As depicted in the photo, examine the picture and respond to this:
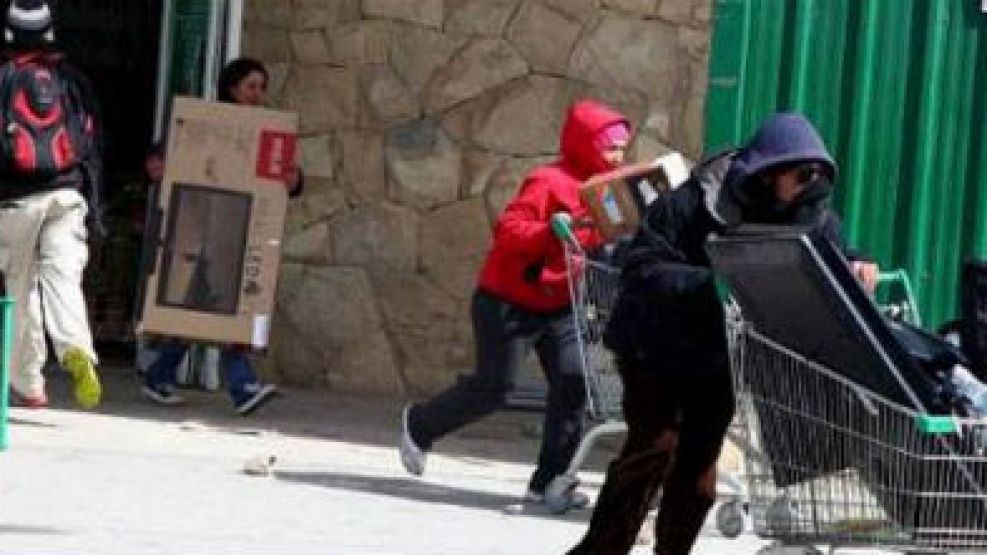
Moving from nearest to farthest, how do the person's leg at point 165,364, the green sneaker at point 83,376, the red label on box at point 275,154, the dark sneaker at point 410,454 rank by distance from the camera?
the dark sneaker at point 410,454, the green sneaker at point 83,376, the red label on box at point 275,154, the person's leg at point 165,364

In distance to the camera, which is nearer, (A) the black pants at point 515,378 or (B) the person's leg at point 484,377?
(A) the black pants at point 515,378

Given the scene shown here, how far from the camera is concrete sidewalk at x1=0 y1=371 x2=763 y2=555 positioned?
877cm

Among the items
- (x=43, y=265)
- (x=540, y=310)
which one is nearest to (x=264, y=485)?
(x=540, y=310)

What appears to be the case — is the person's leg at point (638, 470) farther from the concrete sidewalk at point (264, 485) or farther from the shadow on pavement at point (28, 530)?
the shadow on pavement at point (28, 530)

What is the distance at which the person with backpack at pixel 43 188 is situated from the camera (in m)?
11.1

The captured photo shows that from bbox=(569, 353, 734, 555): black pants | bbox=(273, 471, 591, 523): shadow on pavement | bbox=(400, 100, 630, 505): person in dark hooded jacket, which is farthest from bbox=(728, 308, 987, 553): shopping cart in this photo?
bbox=(273, 471, 591, 523): shadow on pavement

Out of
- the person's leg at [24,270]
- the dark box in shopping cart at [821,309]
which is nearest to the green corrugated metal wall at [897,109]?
the person's leg at [24,270]

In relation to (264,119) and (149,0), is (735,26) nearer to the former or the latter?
(264,119)

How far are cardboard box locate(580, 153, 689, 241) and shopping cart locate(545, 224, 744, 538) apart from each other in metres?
0.23

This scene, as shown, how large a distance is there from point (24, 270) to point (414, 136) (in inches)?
99.5

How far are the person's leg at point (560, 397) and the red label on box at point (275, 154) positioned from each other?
8.52ft

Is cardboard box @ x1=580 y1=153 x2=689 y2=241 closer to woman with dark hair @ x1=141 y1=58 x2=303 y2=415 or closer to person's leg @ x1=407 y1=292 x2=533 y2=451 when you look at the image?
person's leg @ x1=407 y1=292 x2=533 y2=451

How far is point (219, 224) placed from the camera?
12336 mm

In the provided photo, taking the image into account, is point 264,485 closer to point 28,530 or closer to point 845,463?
point 28,530
